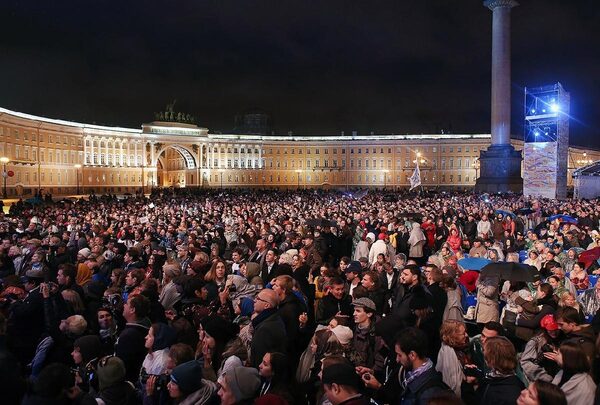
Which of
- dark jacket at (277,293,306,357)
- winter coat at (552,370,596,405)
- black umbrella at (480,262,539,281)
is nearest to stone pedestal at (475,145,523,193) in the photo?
black umbrella at (480,262,539,281)

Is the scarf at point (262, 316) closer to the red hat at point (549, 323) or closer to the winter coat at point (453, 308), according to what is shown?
the winter coat at point (453, 308)

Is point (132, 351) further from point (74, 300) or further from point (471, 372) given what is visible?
point (471, 372)

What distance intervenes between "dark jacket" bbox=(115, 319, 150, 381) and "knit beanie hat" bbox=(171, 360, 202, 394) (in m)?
1.36

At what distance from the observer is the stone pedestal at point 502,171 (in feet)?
163

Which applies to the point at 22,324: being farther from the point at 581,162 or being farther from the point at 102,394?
the point at 581,162

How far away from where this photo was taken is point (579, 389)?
384 centimetres

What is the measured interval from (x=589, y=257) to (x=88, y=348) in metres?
8.65

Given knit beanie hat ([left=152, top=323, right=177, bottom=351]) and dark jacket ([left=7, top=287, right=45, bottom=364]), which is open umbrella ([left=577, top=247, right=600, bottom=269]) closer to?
knit beanie hat ([left=152, top=323, right=177, bottom=351])

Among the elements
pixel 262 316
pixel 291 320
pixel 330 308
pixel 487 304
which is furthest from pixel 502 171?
pixel 262 316

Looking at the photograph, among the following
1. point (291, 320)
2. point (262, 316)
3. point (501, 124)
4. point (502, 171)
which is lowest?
point (291, 320)

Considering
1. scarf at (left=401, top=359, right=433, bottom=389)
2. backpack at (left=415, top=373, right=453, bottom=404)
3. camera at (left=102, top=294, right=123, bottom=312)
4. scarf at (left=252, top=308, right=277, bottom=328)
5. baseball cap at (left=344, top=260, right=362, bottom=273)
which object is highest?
scarf at (left=252, top=308, right=277, bottom=328)

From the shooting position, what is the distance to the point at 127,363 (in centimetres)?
507

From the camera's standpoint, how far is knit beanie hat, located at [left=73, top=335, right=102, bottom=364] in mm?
4738

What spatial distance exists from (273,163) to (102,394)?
106 m
